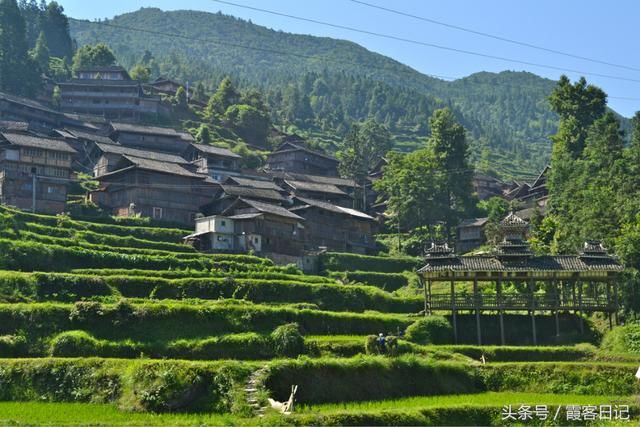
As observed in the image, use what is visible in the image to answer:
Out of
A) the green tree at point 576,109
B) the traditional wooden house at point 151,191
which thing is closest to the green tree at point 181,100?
the traditional wooden house at point 151,191

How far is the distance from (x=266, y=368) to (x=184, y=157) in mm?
62482

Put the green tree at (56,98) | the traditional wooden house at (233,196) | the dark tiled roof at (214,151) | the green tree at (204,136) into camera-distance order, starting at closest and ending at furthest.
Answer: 1. the traditional wooden house at (233,196)
2. the dark tiled roof at (214,151)
3. the green tree at (204,136)
4. the green tree at (56,98)

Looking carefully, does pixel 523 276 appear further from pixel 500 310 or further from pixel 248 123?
pixel 248 123

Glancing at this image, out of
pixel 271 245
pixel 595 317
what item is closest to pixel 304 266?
pixel 271 245

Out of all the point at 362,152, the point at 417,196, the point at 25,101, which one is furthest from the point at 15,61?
the point at 417,196

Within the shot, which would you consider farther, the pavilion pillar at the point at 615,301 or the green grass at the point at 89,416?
the pavilion pillar at the point at 615,301

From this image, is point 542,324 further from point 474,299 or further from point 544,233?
point 544,233

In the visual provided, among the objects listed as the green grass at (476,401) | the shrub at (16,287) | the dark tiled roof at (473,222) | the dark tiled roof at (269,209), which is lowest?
the green grass at (476,401)

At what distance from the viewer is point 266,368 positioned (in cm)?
3183

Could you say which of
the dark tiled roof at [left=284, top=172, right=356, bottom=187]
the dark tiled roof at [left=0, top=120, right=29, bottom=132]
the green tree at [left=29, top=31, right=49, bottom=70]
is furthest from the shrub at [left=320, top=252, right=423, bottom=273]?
the green tree at [left=29, top=31, right=49, bottom=70]

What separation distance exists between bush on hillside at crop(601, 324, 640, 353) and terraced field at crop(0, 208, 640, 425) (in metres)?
1.55

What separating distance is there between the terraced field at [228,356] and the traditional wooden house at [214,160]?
3284cm

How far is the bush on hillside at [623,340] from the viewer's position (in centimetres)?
4253

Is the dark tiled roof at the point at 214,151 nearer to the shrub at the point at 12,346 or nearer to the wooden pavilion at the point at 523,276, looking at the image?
the wooden pavilion at the point at 523,276
